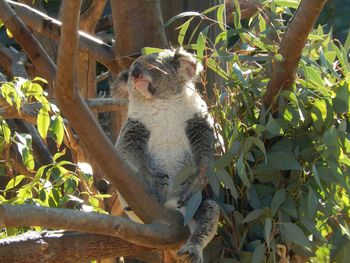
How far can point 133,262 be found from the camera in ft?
20.3

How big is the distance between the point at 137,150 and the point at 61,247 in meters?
1.11

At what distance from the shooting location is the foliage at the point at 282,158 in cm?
250

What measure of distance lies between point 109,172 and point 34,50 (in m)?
0.53

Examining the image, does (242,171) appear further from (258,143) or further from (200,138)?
(200,138)

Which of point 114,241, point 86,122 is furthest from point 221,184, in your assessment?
point 86,122

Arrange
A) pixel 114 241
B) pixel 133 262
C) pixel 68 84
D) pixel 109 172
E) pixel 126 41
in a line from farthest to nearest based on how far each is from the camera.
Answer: pixel 133 262 → pixel 126 41 → pixel 114 241 → pixel 109 172 → pixel 68 84

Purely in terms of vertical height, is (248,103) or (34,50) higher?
(34,50)

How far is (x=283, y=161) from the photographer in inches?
98.6

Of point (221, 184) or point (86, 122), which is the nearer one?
point (86, 122)

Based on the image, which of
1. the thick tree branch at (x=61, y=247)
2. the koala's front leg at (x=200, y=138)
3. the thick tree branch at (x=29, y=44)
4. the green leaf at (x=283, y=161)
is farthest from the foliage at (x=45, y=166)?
the green leaf at (x=283, y=161)

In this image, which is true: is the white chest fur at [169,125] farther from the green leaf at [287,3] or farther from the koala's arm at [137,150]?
the green leaf at [287,3]

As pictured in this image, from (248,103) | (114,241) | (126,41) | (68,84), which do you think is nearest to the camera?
(68,84)

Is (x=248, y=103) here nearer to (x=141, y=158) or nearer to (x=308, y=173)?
(x=308, y=173)

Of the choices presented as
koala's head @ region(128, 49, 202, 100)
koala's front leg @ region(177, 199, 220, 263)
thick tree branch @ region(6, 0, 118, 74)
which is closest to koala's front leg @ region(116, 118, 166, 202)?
koala's head @ region(128, 49, 202, 100)
